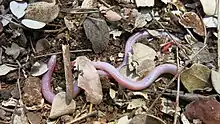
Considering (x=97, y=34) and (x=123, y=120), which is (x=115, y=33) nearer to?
(x=97, y=34)

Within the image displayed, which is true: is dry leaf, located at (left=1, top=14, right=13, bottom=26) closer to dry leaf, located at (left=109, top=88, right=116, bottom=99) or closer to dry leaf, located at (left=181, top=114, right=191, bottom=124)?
dry leaf, located at (left=109, top=88, right=116, bottom=99)

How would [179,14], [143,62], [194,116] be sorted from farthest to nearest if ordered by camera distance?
1. [179,14]
2. [143,62]
3. [194,116]

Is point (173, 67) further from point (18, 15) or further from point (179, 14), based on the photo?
point (18, 15)

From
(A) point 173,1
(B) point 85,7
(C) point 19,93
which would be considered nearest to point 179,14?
(A) point 173,1

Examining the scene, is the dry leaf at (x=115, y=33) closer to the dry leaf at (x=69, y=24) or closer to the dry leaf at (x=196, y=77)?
the dry leaf at (x=69, y=24)

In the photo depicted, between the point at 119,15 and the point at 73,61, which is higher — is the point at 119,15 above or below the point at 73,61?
above

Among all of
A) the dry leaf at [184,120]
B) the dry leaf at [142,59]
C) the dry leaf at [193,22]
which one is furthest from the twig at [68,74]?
the dry leaf at [193,22]

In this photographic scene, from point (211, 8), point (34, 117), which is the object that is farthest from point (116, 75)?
point (211, 8)
